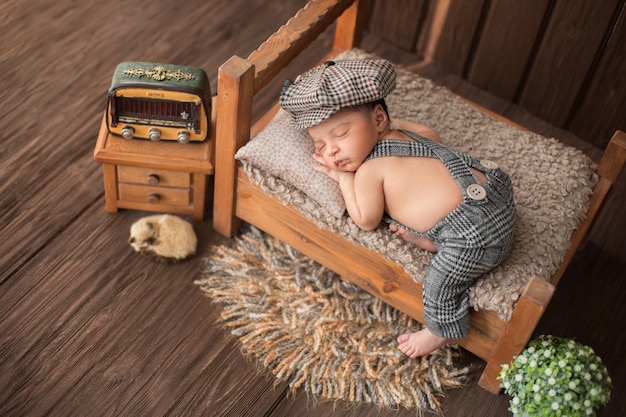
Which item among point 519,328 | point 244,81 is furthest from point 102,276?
point 519,328

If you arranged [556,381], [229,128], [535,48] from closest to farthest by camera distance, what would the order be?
[556,381]
[229,128]
[535,48]

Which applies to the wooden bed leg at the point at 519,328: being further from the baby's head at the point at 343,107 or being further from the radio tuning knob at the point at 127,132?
the radio tuning knob at the point at 127,132

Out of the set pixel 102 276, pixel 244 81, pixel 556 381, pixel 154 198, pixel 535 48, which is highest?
pixel 244 81

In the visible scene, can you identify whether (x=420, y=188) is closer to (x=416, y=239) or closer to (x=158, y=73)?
(x=416, y=239)

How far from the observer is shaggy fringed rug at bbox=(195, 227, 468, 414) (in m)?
1.86

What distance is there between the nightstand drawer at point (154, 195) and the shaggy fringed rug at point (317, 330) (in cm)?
18

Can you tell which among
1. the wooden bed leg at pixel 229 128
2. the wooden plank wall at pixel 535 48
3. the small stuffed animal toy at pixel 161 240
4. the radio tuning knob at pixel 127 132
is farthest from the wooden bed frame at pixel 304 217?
the wooden plank wall at pixel 535 48

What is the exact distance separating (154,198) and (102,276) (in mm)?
248

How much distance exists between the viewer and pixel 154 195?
2.06 metres

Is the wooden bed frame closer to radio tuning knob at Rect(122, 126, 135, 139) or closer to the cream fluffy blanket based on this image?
the cream fluffy blanket

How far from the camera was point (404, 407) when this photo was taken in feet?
6.03

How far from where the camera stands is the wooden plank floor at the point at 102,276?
181 cm

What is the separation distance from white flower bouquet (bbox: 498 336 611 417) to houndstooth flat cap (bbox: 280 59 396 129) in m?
0.67

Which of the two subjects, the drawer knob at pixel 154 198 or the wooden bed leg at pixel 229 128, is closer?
the wooden bed leg at pixel 229 128
